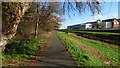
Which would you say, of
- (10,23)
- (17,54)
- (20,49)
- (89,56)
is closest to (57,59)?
(89,56)

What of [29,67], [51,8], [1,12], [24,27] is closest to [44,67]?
[29,67]

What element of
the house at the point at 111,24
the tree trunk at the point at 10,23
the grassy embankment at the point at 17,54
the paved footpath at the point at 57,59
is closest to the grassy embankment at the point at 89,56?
the paved footpath at the point at 57,59

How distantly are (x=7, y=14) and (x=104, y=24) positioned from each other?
334 feet

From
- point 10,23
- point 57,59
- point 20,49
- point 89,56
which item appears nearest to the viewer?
point 10,23

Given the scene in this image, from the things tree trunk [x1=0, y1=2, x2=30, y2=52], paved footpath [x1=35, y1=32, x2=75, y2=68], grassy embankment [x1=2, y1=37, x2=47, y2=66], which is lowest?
paved footpath [x1=35, y1=32, x2=75, y2=68]

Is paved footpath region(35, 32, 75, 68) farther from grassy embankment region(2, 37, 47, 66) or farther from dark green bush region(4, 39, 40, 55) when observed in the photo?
dark green bush region(4, 39, 40, 55)

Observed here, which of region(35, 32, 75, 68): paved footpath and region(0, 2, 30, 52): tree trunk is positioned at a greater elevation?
region(0, 2, 30, 52): tree trunk

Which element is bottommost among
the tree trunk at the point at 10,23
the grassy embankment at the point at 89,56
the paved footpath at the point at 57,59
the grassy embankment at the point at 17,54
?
the grassy embankment at the point at 89,56

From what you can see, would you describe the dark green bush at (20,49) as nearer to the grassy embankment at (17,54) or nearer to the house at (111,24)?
the grassy embankment at (17,54)

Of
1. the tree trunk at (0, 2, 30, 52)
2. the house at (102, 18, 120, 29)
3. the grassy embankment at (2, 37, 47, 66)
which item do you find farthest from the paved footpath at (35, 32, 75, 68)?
the house at (102, 18, 120, 29)

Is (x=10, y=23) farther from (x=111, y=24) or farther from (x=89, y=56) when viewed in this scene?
(x=111, y=24)

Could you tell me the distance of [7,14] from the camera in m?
6.13

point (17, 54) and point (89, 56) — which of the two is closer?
point (89, 56)

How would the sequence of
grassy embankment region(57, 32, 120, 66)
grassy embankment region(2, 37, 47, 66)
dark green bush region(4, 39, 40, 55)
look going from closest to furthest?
grassy embankment region(2, 37, 47, 66)
grassy embankment region(57, 32, 120, 66)
dark green bush region(4, 39, 40, 55)
